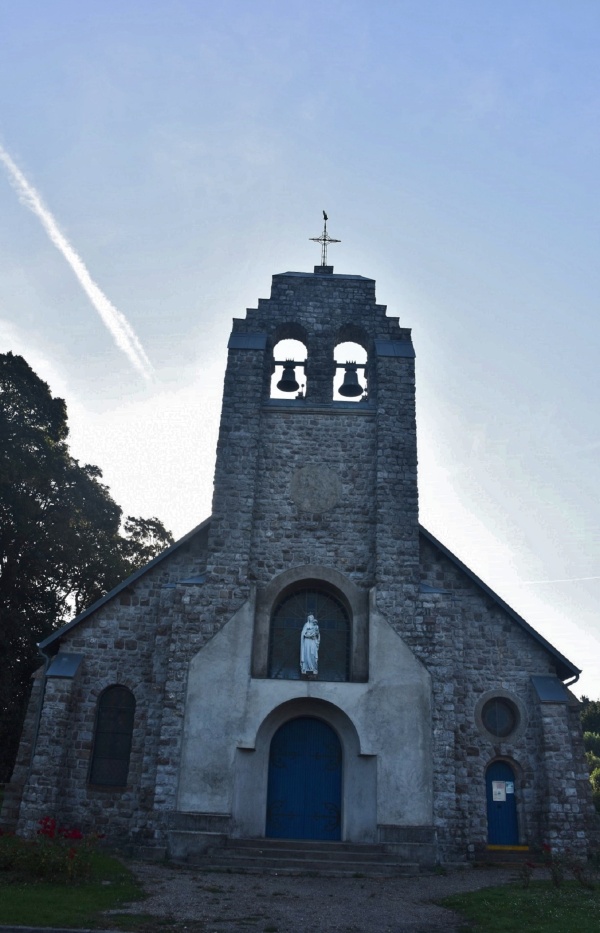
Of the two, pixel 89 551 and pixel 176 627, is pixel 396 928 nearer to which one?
pixel 176 627

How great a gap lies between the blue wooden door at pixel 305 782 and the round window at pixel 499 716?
3.48 m

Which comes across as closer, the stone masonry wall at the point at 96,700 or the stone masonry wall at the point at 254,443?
the stone masonry wall at the point at 96,700

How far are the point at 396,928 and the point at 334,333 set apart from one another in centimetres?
1292

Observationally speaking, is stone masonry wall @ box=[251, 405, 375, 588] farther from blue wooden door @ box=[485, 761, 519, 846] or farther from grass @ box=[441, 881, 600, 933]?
grass @ box=[441, 881, 600, 933]

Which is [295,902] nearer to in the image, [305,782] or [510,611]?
[305,782]

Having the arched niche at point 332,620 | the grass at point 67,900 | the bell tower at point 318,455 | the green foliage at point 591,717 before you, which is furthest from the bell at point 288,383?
the green foliage at point 591,717

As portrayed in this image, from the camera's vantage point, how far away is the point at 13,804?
15641 millimetres

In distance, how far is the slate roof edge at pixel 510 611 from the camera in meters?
16.9

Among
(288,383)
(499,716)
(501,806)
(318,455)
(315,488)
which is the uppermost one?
(288,383)


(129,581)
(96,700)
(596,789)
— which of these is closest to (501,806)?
(96,700)

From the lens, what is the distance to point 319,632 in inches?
627

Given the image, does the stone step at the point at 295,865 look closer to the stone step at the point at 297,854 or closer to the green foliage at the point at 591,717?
the stone step at the point at 297,854

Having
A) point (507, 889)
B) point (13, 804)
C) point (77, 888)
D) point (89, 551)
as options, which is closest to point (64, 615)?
point (89, 551)

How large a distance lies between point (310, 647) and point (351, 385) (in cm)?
632
